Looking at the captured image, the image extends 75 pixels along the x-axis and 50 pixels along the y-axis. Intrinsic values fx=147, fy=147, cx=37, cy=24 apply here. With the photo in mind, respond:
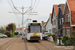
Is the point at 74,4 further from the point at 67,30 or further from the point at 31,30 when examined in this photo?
the point at 31,30

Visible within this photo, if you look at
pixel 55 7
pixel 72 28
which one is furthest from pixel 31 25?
pixel 55 7

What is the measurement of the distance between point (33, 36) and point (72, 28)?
24.3 feet

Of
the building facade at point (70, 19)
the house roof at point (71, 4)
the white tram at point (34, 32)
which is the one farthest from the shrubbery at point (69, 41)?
the house roof at point (71, 4)

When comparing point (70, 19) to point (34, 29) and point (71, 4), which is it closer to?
point (71, 4)

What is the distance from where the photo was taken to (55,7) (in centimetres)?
3778

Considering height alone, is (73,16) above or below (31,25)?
above

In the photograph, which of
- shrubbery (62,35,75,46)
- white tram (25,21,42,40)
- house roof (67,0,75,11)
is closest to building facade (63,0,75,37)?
house roof (67,0,75,11)

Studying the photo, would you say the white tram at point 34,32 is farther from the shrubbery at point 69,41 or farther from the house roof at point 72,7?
the shrubbery at point 69,41

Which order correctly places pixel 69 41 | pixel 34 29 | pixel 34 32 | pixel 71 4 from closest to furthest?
pixel 69 41 < pixel 34 32 < pixel 34 29 < pixel 71 4

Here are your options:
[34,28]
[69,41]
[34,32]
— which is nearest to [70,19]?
[34,28]

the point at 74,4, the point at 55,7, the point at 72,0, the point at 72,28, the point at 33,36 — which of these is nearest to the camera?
the point at 33,36

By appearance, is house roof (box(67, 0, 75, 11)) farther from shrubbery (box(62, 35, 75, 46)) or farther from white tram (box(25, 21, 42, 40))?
shrubbery (box(62, 35, 75, 46))

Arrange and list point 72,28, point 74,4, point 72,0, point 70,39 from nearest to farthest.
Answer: point 70,39
point 72,28
point 74,4
point 72,0

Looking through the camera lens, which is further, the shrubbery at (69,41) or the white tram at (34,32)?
the white tram at (34,32)
